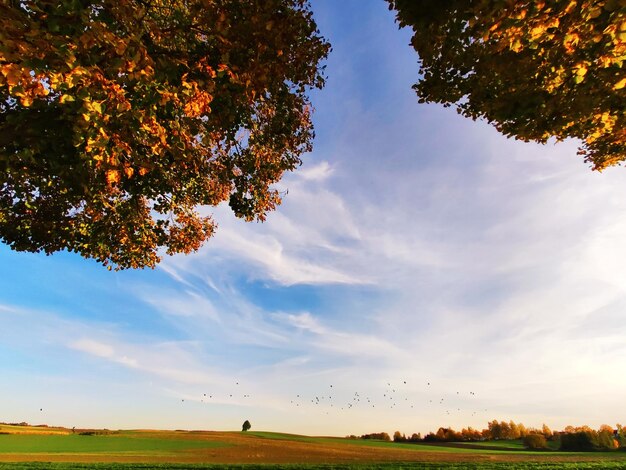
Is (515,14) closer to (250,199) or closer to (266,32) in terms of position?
(266,32)

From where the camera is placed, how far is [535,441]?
2239 inches

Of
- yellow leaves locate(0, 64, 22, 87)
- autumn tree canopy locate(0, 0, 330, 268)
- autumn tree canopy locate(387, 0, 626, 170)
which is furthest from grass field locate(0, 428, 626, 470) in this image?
yellow leaves locate(0, 64, 22, 87)

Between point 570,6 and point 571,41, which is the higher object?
point 571,41

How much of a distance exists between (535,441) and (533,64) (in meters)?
66.5

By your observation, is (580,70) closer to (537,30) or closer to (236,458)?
(537,30)

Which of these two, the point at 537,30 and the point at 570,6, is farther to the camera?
the point at 537,30

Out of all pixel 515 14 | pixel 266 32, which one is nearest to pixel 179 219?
pixel 266 32

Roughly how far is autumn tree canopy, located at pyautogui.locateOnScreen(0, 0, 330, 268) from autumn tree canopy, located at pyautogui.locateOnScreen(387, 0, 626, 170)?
4.28m

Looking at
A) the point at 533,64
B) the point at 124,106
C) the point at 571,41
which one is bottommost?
the point at 124,106

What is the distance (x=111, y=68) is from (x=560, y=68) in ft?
35.5

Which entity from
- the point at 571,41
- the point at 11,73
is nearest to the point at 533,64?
the point at 571,41

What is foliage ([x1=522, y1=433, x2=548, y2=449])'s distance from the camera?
183ft

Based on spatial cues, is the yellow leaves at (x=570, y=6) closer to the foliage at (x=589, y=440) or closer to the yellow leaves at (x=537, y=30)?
the yellow leaves at (x=537, y=30)

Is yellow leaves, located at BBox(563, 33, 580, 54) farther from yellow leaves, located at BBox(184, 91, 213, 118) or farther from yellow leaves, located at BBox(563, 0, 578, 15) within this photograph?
yellow leaves, located at BBox(184, 91, 213, 118)
